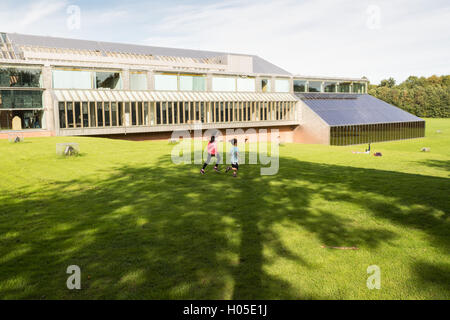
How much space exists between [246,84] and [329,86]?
54.6ft

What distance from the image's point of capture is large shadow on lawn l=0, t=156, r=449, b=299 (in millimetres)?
6242

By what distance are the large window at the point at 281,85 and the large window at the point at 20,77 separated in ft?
102

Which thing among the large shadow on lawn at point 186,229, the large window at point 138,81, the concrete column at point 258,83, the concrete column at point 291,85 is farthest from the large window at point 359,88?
the large shadow on lawn at point 186,229

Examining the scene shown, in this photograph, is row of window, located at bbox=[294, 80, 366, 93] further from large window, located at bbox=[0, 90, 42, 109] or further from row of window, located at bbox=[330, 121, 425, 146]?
large window, located at bbox=[0, 90, 42, 109]

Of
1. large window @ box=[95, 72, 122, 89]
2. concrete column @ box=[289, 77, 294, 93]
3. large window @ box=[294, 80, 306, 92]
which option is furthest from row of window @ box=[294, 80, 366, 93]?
large window @ box=[95, 72, 122, 89]

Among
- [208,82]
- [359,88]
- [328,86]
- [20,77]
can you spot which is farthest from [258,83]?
[20,77]

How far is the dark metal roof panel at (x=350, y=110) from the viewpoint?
49031mm

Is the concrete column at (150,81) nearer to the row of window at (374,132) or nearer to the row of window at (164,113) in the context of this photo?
the row of window at (164,113)

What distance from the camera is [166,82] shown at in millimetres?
42438

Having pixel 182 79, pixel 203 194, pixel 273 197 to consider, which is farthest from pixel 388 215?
pixel 182 79

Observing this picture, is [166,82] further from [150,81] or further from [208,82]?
[208,82]
